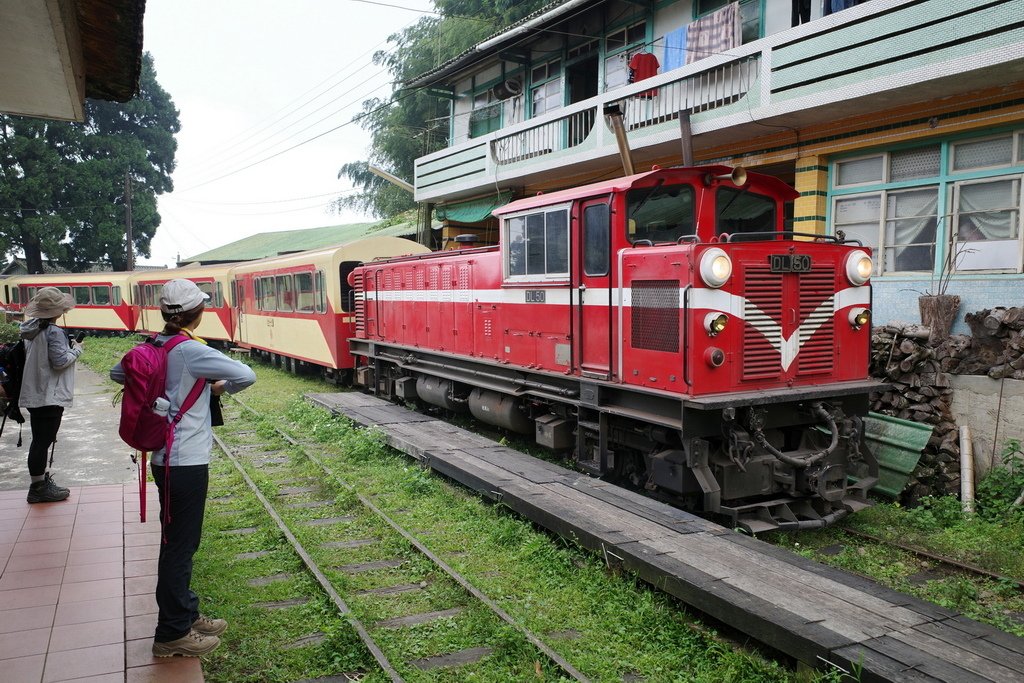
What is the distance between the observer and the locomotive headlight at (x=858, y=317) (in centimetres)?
704

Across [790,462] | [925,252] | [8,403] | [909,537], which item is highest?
[925,252]

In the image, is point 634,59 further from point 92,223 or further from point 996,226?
point 92,223

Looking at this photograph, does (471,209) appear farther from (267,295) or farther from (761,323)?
(761,323)

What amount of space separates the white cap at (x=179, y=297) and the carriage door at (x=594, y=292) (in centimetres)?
419

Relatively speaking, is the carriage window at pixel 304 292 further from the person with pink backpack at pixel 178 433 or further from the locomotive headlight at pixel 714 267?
the person with pink backpack at pixel 178 433

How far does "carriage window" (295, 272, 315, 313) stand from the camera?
16344 millimetres

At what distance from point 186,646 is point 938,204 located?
10.1m

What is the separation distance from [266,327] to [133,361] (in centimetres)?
1642

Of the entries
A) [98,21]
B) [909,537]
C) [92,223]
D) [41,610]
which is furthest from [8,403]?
[92,223]

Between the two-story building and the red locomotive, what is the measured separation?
329cm

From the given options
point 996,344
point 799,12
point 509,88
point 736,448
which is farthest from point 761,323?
point 509,88

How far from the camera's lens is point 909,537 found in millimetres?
6523

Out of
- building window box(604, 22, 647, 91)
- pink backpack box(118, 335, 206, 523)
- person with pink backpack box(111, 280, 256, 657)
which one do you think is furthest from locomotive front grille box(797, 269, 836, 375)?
building window box(604, 22, 647, 91)

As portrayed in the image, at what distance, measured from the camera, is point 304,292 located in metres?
16.7
